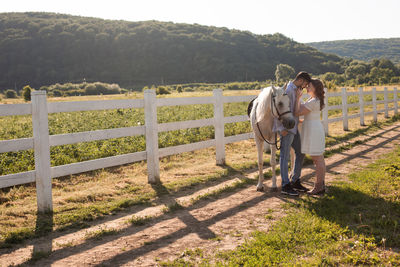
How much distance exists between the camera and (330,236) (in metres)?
3.51

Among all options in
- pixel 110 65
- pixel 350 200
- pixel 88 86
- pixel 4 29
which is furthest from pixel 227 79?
pixel 350 200

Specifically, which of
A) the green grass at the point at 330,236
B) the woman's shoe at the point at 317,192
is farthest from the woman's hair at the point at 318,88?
the green grass at the point at 330,236

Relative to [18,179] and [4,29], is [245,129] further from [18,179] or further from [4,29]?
[4,29]

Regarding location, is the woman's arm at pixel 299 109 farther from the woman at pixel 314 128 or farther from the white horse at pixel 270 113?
the white horse at pixel 270 113

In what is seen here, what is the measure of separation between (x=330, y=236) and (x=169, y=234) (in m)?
1.74

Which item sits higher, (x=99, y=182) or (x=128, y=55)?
(x=128, y=55)

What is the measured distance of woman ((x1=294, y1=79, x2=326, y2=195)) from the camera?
5027 millimetres

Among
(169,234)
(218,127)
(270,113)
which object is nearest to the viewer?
(169,234)

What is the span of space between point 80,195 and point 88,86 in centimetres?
7389

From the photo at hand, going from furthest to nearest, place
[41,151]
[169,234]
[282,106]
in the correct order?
[282,106], [41,151], [169,234]

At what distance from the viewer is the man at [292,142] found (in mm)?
5105

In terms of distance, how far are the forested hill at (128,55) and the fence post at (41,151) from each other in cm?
10420

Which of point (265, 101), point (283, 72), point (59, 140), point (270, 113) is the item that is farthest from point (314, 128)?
point (283, 72)

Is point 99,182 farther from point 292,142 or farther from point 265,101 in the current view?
point 292,142
